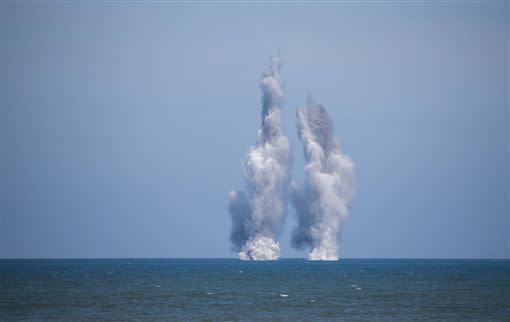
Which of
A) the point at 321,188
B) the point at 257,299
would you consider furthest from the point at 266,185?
the point at 257,299

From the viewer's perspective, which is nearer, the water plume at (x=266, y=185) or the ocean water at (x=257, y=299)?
the ocean water at (x=257, y=299)

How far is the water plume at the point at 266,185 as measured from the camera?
116 m

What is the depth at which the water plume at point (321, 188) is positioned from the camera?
4646 inches

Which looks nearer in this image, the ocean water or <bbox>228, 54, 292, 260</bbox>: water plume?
the ocean water

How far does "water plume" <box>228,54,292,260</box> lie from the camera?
116m

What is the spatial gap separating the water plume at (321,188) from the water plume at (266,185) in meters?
2.67

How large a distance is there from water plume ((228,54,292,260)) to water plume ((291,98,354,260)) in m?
2.67

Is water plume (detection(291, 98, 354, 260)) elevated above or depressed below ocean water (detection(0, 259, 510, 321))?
above

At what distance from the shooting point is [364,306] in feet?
201

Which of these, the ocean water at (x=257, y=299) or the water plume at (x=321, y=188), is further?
the water plume at (x=321, y=188)

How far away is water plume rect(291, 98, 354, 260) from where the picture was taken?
11800cm

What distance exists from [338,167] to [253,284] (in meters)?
36.8

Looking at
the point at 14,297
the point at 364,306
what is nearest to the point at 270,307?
the point at 364,306

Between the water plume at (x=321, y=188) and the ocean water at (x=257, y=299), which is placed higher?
the water plume at (x=321, y=188)
